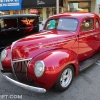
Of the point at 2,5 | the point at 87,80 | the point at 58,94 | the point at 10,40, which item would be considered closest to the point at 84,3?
the point at 2,5

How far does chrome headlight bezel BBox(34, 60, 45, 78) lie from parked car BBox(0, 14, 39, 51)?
4.16 meters

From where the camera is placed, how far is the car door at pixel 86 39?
4.97 metres

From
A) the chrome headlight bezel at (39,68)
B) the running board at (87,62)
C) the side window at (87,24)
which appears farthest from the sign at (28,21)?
the chrome headlight bezel at (39,68)

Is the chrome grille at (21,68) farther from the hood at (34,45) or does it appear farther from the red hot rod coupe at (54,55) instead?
the hood at (34,45)

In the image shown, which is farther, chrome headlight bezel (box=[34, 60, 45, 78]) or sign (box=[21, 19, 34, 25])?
sign (box=[21, 19, 34, 25])

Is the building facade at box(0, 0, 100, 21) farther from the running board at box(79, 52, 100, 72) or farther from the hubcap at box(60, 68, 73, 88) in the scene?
the hubcap at box(60, 68, 73, 88)

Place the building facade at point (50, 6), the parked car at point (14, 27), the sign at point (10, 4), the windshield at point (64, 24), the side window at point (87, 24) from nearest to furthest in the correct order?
the windshield at point (64, 24) < the side window at point (87, 24) < the parked car at point (14, 27) < the sign at point (10, 4) < the building facade at point (50, 6)

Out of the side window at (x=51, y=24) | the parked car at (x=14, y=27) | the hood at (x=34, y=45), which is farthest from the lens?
the parked car at (x=14, y=27)

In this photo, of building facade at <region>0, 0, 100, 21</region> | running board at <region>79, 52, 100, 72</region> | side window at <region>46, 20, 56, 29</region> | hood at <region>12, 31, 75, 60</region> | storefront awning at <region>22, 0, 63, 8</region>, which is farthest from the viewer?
building facade at <region>0, 0, 100, 21</region>

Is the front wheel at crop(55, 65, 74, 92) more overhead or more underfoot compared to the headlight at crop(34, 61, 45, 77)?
more underfoot

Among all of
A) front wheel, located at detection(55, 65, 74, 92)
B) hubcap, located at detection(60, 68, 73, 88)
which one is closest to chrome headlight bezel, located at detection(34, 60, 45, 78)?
front wheel, located at detection(55, 65, 74, 92)

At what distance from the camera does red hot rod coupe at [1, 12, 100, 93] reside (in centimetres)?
347

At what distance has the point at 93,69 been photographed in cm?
540

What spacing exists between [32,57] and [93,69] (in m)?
2.48
